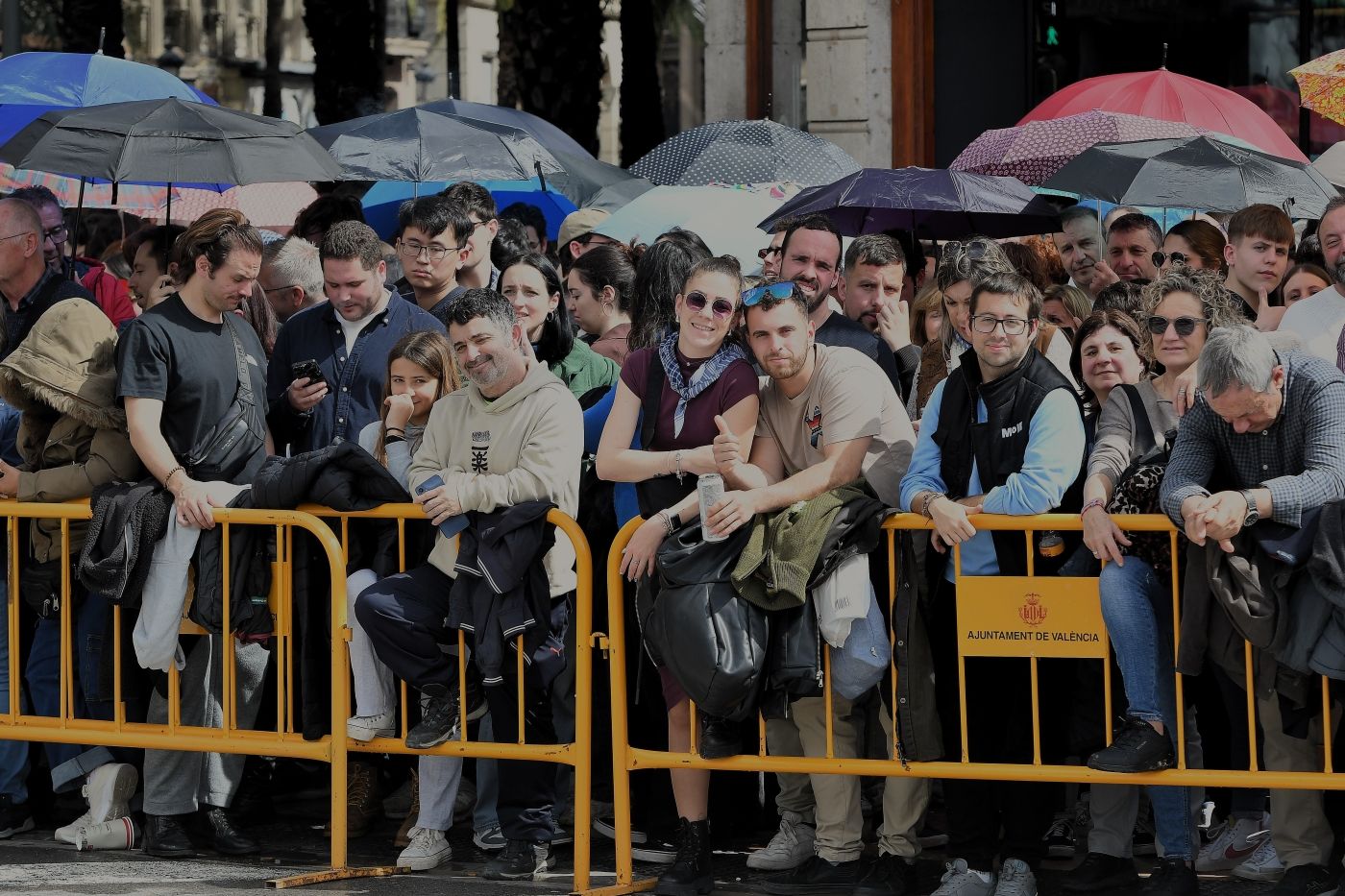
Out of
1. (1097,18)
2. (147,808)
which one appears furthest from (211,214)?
(1097,18)

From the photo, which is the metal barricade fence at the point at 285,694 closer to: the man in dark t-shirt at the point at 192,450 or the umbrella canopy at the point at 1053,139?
the man in dark t-shirt at the point at 192,450

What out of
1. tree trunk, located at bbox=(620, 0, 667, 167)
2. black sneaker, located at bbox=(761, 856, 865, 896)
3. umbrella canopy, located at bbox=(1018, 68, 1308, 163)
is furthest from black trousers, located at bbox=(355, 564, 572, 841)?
tree trunk, located at bbox=(620, 0, 667, 167)

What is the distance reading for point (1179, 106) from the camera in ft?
35.4

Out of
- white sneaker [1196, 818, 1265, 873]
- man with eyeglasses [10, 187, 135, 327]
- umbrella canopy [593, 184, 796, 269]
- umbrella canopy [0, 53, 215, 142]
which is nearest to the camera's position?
white sneaker [1196, 818, 1265, 873]

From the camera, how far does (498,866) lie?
6.86 metres

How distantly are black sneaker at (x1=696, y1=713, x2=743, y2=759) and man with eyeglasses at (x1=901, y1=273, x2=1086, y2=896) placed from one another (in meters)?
0.72

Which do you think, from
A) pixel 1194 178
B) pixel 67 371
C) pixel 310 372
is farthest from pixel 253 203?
pixel 1194 178

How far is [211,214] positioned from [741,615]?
2685mm

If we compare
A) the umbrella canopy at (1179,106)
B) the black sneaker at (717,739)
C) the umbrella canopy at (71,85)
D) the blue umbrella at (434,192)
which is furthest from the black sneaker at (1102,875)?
the umbrella canopy at (71,85)

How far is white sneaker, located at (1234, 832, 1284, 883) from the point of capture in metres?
6.58

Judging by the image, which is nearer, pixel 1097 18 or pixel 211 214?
pixel 211 214

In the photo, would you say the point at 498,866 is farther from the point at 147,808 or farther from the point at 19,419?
the point at 19,419

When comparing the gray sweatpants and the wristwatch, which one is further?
the gray sweatpants

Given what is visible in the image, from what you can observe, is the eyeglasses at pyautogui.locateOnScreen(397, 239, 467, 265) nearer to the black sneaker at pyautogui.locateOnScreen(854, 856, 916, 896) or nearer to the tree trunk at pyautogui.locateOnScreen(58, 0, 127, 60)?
the black sneaker at pyautogui.locateOnScreen(854, 856, 916, 896)
